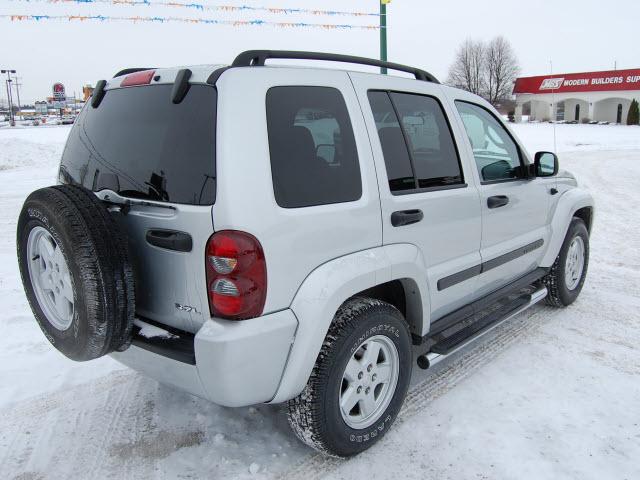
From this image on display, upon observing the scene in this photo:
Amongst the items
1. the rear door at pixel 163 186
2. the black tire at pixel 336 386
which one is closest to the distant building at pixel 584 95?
the black tire at pixel 336 386

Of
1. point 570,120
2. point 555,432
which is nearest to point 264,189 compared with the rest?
point 555,432

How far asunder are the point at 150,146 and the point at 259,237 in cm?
73

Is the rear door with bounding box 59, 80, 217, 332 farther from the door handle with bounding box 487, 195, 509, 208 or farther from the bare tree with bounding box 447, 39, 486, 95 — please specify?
the bare tree with bounding box 447, 39, 486, 95

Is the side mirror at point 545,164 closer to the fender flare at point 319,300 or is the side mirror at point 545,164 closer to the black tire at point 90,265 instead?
the fender flare at point 319,300

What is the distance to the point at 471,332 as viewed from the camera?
3.41 metres

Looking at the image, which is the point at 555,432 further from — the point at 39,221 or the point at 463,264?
the point at 39,221

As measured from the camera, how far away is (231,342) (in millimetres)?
2152

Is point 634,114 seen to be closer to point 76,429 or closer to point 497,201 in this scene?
point 497,201

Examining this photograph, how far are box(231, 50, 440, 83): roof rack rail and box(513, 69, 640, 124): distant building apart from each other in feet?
162

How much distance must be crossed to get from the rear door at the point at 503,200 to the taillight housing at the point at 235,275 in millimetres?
1817

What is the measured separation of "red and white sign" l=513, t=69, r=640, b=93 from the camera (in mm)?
48688

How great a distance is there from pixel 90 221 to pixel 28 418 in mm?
1560

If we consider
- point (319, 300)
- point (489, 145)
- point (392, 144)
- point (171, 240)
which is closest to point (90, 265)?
point (171, 240)

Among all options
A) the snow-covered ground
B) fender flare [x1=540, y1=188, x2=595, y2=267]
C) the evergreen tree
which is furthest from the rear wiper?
the evergreen tree
